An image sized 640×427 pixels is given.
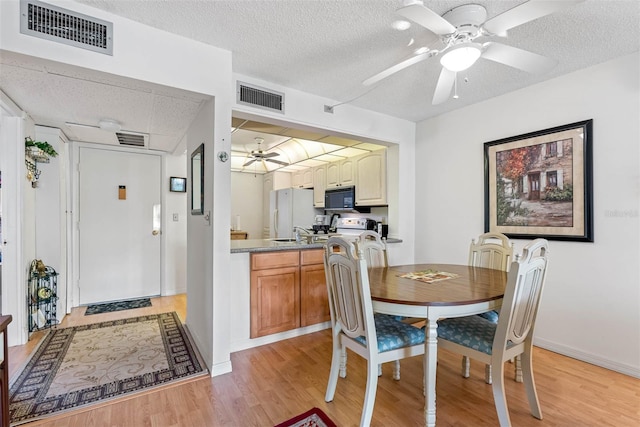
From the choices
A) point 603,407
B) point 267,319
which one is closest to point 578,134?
point 603,407

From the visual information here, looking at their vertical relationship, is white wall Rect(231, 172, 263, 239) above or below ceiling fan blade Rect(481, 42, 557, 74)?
below

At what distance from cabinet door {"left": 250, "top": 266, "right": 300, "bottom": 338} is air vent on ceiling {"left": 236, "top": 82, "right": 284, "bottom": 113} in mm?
1485

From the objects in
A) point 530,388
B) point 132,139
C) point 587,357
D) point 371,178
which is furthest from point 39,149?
point 587,357

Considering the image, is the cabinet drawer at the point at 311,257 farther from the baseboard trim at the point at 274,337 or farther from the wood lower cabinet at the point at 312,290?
the baseboard trim at the point at 274,337

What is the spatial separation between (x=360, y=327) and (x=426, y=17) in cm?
162

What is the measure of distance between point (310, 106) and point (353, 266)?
193cm

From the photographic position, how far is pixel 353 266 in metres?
1.63

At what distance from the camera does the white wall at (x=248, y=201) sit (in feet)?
21.0

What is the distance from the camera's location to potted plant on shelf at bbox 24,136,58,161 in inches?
111

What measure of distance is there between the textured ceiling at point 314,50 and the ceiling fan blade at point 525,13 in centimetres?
34

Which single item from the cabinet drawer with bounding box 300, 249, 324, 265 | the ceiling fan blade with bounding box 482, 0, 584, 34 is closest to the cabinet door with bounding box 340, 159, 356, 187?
the cabinet drawer with bounding box 300, 249, 324, 265

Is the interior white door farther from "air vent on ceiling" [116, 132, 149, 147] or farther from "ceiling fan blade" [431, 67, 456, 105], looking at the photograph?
"ceiling fan blade" [431, 67, 456, 105]

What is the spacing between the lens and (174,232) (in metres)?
4.49

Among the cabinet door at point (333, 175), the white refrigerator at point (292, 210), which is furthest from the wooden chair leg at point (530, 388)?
the white refrigerator at point (292, 210)
